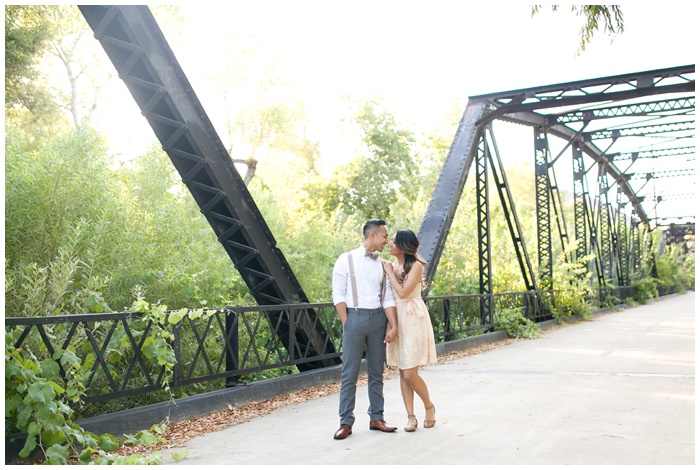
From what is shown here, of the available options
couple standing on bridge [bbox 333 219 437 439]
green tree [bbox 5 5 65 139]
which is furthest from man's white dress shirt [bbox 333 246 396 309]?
green tree [bbox 5 5 65 139]

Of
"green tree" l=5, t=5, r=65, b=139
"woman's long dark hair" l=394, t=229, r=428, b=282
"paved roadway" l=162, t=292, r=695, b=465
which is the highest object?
"green tree" l=5, t=5, r=65, b=139

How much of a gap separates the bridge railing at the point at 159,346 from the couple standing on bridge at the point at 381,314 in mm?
1557

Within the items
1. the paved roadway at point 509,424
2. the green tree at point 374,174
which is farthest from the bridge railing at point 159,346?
the green tree at point 374,174

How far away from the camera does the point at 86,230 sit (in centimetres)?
761

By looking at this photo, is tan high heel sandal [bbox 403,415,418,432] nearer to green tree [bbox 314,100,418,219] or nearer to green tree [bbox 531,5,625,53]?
green tree [bbox 531,5,625,53]

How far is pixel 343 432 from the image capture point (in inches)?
251

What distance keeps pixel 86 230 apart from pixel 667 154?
108ft

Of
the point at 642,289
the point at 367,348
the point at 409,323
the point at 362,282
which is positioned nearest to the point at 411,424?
the point at 367,348

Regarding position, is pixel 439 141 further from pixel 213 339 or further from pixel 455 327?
pixel 213 339

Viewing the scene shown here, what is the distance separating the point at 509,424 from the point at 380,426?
1243 mm

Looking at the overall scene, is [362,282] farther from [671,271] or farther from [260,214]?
[671,271]

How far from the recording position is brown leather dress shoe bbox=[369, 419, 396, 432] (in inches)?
260

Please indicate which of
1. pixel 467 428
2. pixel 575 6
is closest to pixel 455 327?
pixel 575 6

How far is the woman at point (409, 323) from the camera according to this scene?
22.0 ft
